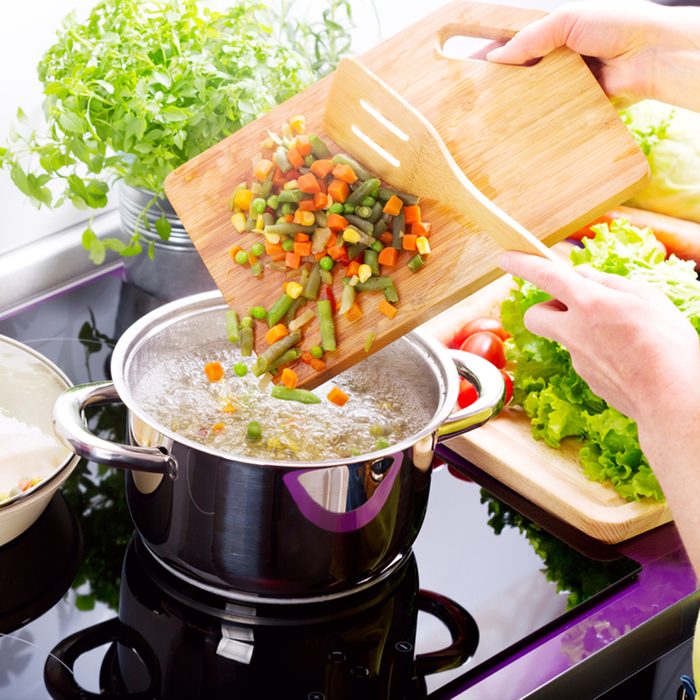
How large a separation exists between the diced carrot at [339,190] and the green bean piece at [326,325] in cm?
13

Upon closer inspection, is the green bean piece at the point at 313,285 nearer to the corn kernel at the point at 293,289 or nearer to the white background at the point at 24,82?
the corn kernel at the point at 293,289

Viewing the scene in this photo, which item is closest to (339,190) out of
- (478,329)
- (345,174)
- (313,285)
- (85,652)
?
(345,174)

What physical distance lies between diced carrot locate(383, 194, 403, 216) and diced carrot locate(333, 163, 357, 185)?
56 mm

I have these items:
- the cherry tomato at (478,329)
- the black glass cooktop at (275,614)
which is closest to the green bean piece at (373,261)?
the black glass cooktop at (275,614)

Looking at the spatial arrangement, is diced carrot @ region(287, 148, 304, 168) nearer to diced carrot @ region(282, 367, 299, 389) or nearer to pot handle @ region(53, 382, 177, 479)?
diced carrot @ region(282, 367, 299, 389)

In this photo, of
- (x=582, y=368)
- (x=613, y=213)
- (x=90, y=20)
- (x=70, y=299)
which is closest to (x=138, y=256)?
(x=70, y=299)

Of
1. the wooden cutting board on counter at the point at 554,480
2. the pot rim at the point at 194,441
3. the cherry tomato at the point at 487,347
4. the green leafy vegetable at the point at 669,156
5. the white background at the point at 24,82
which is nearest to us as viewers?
the pot rim at the point at 194,441

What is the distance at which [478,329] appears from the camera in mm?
1642

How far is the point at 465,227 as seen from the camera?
1.22m

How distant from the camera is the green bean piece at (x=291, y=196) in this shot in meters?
1.24

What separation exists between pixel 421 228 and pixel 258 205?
209mm

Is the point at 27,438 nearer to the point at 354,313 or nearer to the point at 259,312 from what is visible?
the point at 259,312

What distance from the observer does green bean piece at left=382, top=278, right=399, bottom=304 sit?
4.00ft

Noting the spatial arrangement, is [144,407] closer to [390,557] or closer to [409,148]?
[390,557]
